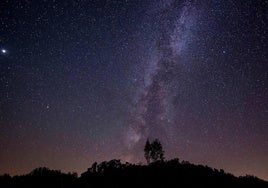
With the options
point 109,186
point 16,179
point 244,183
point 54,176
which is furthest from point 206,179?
point 16,179

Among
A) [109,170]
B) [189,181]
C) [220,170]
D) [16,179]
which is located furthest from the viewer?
[109,170]

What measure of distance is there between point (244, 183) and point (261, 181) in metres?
6.05

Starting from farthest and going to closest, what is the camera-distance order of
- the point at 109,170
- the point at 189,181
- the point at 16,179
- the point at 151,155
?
1. the point at 151,155
2. the point at 109,170
3. the point at 16,179
4. the point at 189,181

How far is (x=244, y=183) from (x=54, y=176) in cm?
3810

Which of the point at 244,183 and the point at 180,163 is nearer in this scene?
the point at 244,183

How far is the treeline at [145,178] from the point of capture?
2103 inches

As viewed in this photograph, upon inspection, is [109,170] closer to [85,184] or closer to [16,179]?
[85,184]

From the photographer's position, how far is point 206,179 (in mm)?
54750

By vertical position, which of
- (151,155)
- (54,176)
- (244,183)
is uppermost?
(151,155)

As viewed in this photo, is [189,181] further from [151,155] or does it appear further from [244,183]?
[151,155]

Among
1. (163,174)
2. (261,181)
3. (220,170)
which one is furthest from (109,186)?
(261,181)

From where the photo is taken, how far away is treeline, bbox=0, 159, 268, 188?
53406 millimetres

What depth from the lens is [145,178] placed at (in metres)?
55.9

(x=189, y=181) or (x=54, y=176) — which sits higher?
(x=54, y=176)
